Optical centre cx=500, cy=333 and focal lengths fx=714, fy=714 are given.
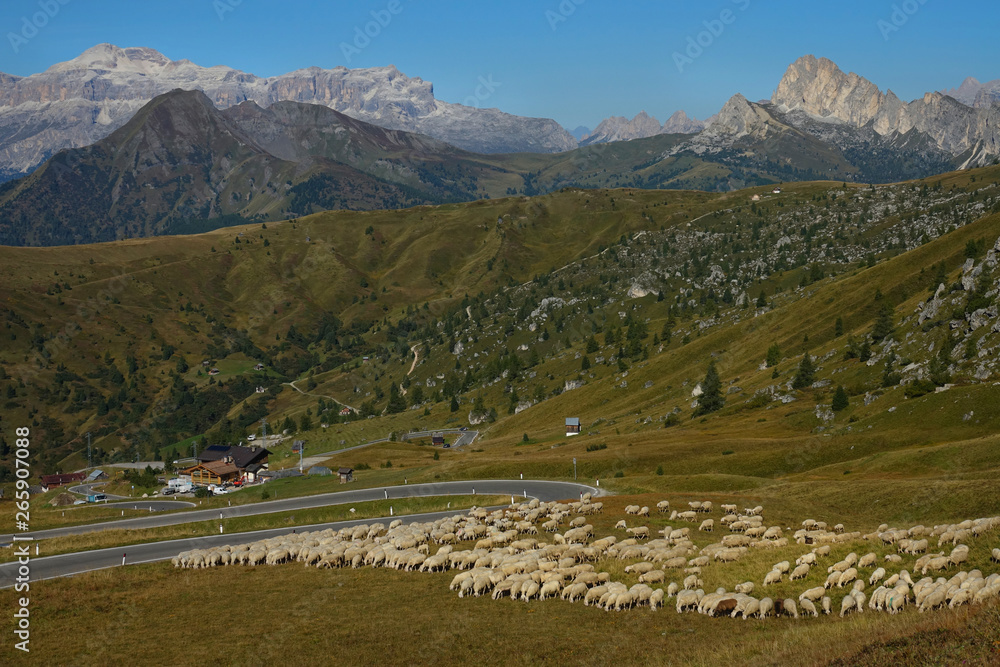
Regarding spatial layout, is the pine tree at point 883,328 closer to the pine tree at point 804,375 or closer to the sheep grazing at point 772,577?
the pine tree at point 804,375

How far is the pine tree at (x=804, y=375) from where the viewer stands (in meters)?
137

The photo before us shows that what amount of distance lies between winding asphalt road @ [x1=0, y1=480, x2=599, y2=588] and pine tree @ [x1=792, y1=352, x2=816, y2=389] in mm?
61654

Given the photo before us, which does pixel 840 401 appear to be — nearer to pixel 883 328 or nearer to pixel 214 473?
pixel 883 328

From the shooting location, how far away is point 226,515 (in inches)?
3632

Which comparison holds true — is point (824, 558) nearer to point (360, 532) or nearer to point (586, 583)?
point (586, 583)

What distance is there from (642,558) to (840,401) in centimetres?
8115

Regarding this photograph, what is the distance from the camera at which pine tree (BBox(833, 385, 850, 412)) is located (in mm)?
114250

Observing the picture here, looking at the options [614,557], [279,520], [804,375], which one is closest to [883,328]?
[804,375]

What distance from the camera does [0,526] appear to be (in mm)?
87938

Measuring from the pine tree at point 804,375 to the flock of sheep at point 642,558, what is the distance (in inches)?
3099

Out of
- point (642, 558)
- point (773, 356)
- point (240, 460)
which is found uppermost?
point (773, 356)

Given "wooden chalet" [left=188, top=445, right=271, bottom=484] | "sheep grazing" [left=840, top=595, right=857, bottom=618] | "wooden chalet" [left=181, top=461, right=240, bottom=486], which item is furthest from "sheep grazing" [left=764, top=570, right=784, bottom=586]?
"wooden chalet" [left=181, top=461, right=240, bottom=486]

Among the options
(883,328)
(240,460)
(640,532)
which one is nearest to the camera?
(640,532)

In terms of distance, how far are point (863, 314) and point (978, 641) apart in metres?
157
